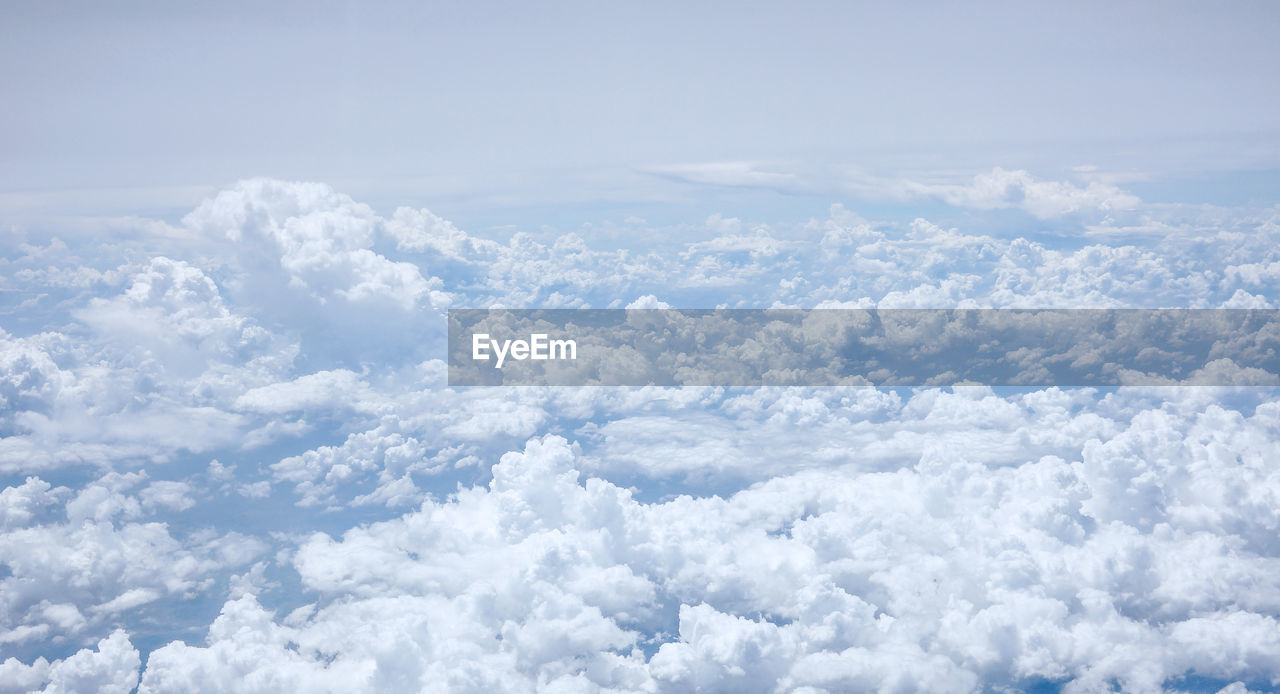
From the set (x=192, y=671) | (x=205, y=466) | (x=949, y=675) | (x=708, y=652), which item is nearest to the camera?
(x=192, y=671)

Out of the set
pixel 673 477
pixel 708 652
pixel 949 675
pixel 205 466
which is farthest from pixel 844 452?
pixel 205 466

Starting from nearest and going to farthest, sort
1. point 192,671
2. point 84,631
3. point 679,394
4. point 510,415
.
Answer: point 192,671 < point 84,631 < point 510,415 < point 679,394

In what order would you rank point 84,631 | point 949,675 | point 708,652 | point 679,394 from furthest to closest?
1. point 679,394
2. point 84,631
3. point 949,675
4. point 708,652

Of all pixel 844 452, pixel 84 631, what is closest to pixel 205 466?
pixel 84 631

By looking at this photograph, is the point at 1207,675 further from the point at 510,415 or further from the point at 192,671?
the point at 510,415

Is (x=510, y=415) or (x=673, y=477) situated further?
(x=510, y=415)

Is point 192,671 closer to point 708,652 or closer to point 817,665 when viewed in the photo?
point 708,652

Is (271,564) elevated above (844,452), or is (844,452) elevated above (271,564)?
(844,452)

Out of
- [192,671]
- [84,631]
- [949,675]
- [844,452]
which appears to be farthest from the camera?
[844,452]

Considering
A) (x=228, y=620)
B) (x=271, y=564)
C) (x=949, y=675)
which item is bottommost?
(x=271, y=564)
